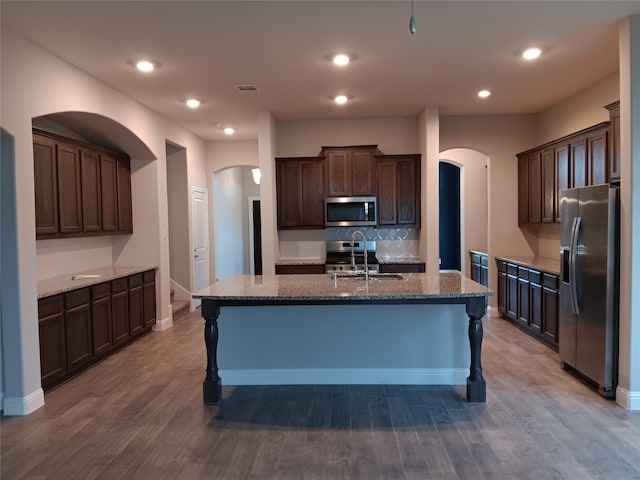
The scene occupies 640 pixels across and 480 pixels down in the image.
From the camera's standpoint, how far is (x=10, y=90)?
3.27 meters

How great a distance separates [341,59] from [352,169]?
2.37m

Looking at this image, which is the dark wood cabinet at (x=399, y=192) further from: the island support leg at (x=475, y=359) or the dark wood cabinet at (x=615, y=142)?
the island support leg at (x=475, y=359)

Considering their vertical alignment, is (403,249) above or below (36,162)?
below

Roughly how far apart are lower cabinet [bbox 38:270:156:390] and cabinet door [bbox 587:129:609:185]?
199 inches

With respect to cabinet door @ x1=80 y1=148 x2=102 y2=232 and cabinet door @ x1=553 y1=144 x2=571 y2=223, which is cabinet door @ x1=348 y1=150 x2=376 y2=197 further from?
cabinet door @ x1=80 y1=148 x2=102 y2=232

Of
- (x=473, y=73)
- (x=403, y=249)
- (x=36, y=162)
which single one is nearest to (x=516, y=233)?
(x=403, y=249)

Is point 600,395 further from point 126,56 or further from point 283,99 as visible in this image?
point 126,56

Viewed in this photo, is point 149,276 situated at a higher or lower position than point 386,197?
lower

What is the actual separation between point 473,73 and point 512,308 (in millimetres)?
3058

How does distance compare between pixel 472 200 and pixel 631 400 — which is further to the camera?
pixel 472 200

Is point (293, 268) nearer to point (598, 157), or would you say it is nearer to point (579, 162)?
point (579, 162)

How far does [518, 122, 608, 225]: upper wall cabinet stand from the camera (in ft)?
14.4

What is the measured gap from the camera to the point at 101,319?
4.63 metres

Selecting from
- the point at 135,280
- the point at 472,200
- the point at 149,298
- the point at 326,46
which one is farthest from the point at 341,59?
the point at 472,200
